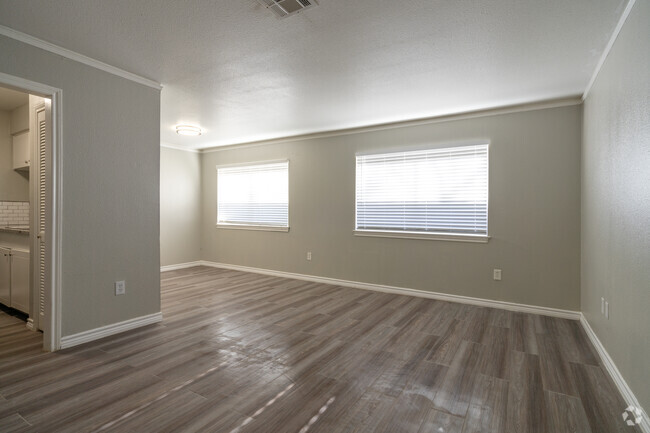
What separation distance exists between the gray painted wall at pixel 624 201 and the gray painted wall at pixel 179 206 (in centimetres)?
648

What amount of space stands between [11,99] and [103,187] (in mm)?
2042

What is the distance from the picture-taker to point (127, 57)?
9.59 feet

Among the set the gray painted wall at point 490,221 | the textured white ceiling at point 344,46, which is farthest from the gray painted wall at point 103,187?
the gray painted wall at point 490,221

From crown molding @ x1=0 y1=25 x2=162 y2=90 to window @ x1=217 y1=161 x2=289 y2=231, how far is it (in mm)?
2847

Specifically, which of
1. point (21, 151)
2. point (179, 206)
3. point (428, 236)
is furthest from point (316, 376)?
point (179, 206)

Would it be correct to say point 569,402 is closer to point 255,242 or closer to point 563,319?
point 563,319

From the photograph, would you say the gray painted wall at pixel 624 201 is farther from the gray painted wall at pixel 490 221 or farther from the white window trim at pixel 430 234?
the white window trim at pixel 430 234

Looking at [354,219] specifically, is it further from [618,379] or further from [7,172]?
[7,172]

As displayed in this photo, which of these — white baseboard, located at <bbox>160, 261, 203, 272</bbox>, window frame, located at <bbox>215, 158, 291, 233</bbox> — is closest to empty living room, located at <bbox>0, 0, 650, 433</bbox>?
window frame, located at <bbox>215, 158, 291, 233</bbox>

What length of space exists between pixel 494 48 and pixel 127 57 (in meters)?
3.08

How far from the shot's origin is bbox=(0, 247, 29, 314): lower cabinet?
11.7ft

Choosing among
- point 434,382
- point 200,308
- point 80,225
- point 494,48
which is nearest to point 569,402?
point 434,382

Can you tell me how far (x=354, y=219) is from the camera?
529 centimetres

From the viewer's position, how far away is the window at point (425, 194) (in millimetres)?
4340
